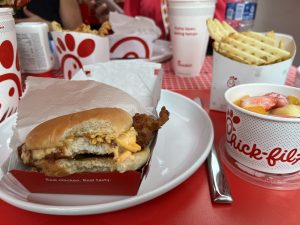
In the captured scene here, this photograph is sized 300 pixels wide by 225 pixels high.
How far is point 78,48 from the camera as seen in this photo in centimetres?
108

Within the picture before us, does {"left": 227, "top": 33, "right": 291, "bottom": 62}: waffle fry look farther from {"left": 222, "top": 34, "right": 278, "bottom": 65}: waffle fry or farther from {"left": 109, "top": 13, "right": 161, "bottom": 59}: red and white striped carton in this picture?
{"left": 109, "top": 13, "right": 161, "bottom": 59}: red and white striped carton

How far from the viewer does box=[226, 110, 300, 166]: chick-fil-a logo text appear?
579 mm

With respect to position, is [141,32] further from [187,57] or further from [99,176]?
[99,176]

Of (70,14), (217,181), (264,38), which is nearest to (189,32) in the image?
(264,38)

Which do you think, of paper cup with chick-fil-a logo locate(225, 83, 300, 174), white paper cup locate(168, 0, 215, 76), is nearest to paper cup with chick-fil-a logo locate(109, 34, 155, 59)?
white paper cup locate(168, 0, 215, 76)

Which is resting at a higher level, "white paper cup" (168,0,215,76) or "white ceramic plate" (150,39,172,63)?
"white paper cup" (168,0,215,76)

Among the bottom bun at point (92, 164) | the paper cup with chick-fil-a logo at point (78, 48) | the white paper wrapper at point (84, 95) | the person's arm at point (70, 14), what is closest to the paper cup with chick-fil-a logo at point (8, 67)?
the white paper wrapper at point (84, 95)

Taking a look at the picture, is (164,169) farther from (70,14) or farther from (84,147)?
(70,14)

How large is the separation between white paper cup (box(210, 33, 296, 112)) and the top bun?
1.42 feet

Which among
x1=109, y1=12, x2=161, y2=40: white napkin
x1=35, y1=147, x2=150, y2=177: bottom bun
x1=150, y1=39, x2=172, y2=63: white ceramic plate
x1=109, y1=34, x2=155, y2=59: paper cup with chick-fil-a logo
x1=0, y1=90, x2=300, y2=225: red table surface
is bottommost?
x1=0, y1=90, x2=300, y2=225: red table surface

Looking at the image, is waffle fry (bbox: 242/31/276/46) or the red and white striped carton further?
the red and white striped carton

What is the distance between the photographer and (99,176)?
522mm

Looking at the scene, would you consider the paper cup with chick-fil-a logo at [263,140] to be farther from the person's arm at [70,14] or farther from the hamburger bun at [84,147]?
the person's arm at [70,14]

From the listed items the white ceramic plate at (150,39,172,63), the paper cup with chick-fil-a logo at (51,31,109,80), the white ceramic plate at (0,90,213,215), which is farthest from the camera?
the white ceramic plate at (150,39,172,63)
